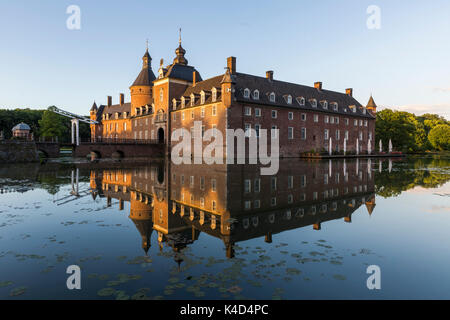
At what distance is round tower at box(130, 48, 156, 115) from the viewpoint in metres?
66.5

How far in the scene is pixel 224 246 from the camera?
6.70 m

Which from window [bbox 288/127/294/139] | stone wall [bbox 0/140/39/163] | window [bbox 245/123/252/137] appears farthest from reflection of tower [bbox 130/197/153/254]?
window [bbox 288/127/294/139]

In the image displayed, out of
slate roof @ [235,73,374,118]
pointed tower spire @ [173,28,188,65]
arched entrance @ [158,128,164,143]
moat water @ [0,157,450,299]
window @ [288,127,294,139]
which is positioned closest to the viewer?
moat water @ [0,157,450,299]

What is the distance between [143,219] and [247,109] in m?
35.7

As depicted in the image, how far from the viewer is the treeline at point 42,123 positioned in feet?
242

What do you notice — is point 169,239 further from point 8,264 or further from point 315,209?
point 315,209

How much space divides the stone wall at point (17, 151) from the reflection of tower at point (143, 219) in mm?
31602

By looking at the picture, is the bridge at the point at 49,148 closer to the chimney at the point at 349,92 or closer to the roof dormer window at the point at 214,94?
the roof dormer window at the point at 214,94

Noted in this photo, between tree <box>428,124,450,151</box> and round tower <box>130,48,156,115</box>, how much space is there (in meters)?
88.6
